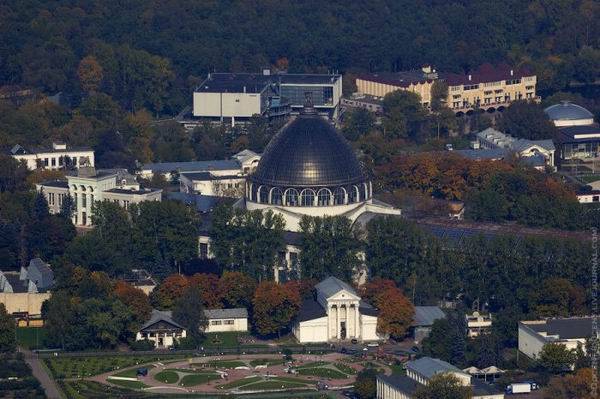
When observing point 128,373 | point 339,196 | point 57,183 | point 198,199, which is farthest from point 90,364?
point 57,183

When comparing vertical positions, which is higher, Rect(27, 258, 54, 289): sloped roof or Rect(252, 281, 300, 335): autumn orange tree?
Rect(27, 258, 54, 289): sloped roof

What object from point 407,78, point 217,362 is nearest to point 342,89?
point 407,78

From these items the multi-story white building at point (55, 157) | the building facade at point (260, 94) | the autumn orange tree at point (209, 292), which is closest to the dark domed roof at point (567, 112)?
the building facade at point (260, 94)

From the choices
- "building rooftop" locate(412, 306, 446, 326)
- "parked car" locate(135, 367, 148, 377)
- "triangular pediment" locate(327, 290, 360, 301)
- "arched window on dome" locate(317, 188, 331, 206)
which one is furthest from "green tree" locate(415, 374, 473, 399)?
"arched window on dome" locate(317, 188, 331, 206)

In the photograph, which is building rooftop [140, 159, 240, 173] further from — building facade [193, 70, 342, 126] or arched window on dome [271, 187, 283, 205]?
arched window on dome [271, 187, 283, 205]

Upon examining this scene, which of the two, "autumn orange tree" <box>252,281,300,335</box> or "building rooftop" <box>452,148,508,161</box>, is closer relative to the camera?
"autumn orange tree" <box>252,281,300,335</box>

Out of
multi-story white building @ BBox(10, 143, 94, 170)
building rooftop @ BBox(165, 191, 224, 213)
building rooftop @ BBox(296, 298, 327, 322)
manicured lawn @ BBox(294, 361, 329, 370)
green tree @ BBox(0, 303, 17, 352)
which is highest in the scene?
multi-story white building @ BBox(10, 143, 94, 170)

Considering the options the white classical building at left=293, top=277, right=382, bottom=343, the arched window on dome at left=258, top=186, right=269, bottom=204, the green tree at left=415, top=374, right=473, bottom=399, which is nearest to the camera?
the green tree at left=415, top=374, right=473, bottom=399

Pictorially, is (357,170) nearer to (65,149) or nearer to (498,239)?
(498,239)
